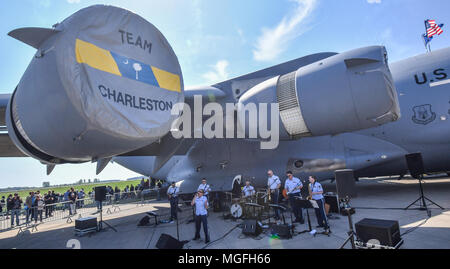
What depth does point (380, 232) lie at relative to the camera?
3.65m

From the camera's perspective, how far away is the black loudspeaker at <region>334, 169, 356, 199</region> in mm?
4359

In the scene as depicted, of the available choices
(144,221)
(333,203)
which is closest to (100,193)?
(144,221)

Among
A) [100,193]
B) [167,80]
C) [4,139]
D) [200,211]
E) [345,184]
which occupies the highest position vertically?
[167,80]

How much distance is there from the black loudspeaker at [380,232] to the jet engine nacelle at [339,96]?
5.72ft

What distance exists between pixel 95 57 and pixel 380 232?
527 cm

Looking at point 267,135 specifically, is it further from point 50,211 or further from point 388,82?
point 50,211

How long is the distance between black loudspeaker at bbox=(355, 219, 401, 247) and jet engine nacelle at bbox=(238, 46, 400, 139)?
1742 millimetres

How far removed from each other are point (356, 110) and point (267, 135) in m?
1.79

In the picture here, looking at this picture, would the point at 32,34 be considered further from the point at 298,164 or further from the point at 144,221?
the point at 298,164

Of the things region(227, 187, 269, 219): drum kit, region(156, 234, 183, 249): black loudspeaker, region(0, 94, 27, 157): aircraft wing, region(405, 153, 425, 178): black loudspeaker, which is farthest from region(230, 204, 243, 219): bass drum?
region(0, 94, 27, 157): aircraft wing

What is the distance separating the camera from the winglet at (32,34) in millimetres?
3191
